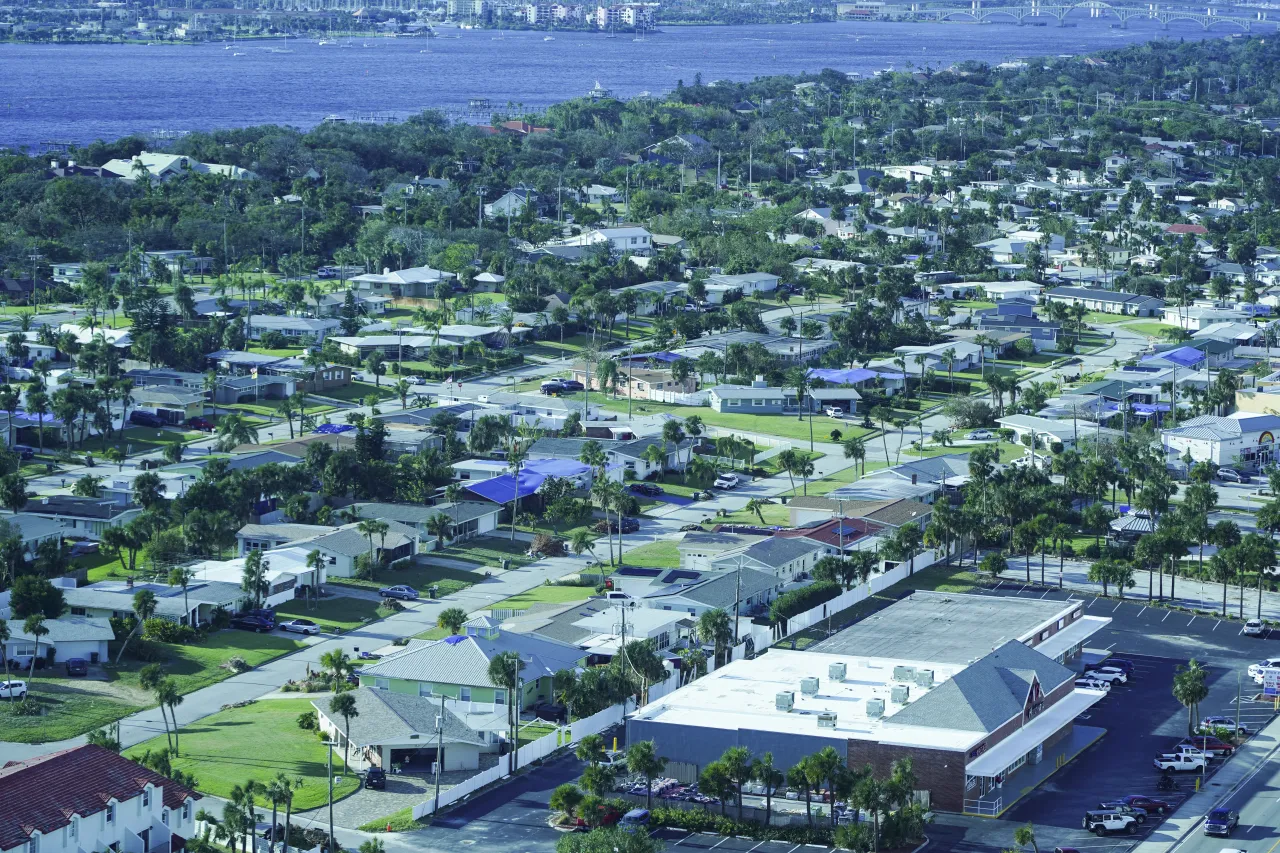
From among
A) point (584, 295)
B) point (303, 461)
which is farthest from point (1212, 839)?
point (584, 295)

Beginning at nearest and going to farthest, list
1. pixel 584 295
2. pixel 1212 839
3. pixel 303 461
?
pixel 1212 839
pixel 303 461
pixel 584 295

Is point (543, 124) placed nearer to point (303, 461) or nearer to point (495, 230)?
point (495, 230)

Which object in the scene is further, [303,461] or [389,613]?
[303,461]

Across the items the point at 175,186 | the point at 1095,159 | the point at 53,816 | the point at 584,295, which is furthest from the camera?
the point at 1095,159

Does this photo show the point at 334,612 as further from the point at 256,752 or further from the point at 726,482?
the point at 726,482

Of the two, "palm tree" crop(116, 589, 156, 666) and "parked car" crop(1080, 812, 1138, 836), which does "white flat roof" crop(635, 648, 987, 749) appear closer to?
"parked car" crop(1080, 812, 1138, 836)

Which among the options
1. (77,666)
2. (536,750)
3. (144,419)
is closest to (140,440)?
(144,419)
